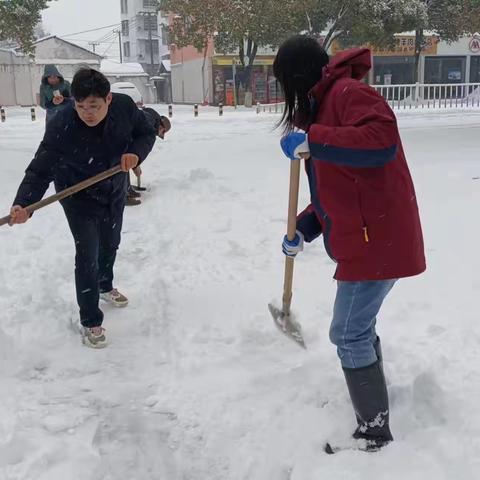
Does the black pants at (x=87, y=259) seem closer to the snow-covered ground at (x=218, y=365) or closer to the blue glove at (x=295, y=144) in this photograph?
the snow-covered ground at (x=218, y=365)

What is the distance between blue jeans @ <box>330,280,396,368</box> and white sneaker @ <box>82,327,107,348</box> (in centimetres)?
171

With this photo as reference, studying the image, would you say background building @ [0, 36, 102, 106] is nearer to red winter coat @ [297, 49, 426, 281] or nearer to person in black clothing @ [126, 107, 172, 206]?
person in black clothing @ [126, 107, 172, 206]

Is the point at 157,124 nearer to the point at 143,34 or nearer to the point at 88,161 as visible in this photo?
the point at 88,161

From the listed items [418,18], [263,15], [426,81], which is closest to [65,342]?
[263,15]

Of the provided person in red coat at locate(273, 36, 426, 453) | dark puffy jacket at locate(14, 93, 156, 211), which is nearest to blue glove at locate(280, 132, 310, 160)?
person in red coat at locate(273, 36, 426, 453)

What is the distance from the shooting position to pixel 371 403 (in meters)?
2.45

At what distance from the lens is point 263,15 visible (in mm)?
24219

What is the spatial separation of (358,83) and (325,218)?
1.64 feet

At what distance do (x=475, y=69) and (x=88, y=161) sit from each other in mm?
35409

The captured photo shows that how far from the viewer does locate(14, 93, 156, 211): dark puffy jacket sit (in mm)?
3496

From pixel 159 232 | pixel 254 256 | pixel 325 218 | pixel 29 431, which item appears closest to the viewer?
pixel 325 218

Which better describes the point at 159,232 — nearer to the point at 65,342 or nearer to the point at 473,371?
the point at 65,342

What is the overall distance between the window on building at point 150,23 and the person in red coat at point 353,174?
206ft

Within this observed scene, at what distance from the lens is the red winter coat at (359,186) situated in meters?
2.10
